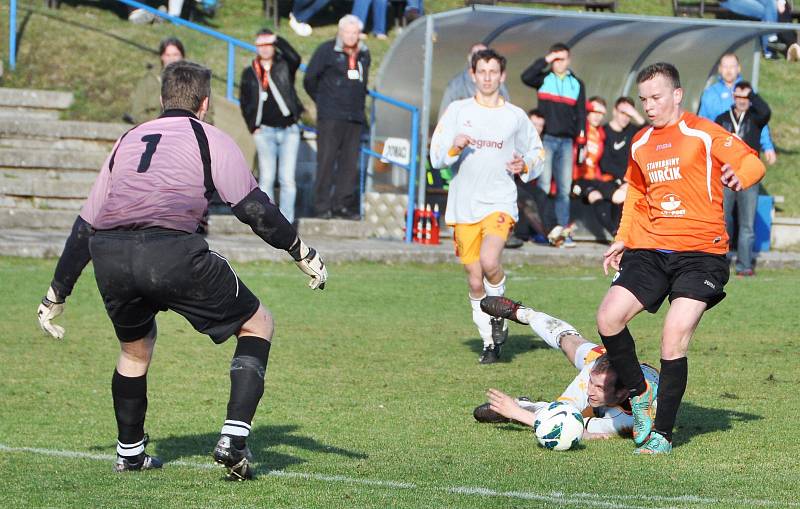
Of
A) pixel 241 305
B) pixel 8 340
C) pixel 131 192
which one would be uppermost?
pixel 131 192

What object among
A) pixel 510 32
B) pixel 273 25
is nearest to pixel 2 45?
pixel 273 25

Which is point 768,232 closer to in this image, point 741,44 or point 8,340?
point 741,44

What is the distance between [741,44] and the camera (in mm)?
18359

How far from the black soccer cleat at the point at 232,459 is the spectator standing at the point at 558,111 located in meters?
11.7

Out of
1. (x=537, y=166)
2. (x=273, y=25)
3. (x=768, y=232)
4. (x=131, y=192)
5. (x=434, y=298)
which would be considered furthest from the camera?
(x=273, y=25)

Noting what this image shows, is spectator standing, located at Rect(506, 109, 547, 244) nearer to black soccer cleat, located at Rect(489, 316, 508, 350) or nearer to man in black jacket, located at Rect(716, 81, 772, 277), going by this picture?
man in black jacket, located at Rect(716, 81, 772, 277)

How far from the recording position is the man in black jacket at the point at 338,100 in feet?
55.6

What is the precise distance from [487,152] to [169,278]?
→ 492cm

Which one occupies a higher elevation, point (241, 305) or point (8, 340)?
point (241, 305)

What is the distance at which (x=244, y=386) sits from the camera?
19.7 ft

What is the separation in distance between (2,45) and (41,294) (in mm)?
8866

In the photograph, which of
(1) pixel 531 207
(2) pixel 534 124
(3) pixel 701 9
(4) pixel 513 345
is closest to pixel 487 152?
(4) pixel 513 345

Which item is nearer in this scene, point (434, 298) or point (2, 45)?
point (434, 298)

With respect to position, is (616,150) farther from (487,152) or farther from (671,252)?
(671,252)
